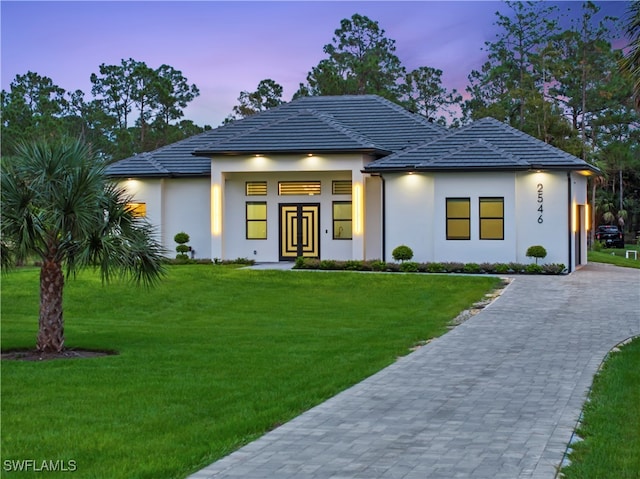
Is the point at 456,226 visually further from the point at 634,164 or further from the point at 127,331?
the point at 634,164

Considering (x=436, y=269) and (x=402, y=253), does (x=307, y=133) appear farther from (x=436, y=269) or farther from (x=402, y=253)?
(x=436, y=269)

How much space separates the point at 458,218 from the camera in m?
29.5

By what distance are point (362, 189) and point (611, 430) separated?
22825mm

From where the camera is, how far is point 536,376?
36.3 ft

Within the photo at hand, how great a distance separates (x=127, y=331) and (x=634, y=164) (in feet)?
194

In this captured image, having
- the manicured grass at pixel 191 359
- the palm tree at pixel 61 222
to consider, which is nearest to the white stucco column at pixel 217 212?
the manicured grass at pixel 191 359

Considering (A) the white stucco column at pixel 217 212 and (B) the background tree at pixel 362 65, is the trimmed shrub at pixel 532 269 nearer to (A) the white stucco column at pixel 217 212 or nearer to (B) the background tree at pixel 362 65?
(A) the white stucco column at pixel 217 212

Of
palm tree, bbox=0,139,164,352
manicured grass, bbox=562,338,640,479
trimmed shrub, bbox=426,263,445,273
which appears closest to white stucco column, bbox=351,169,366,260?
trimmed shrub, bbox=426,263,445,273

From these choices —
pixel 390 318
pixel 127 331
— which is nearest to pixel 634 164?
pixel 390 318

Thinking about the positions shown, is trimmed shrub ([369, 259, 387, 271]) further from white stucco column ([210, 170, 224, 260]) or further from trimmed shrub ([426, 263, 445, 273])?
white stucco column ([210, 170, 224, 260])

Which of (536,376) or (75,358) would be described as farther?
(75,358)

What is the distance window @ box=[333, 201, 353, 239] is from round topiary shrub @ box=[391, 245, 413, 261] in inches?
130

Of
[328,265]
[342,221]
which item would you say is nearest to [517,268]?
[328,265]

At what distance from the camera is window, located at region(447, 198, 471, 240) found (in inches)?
1160
